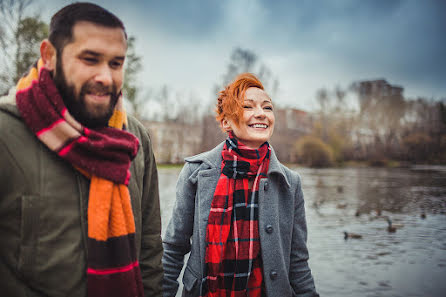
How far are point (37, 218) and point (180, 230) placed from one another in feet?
3.67

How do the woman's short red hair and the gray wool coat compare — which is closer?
the gray wool coat

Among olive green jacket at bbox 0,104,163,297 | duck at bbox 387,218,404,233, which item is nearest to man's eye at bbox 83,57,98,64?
olive green jacket at bbox 0,104,163,297

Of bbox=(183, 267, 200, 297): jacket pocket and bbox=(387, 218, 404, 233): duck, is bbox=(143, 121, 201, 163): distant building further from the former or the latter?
bbox=(183, 267, 200, 297): jacket pocket

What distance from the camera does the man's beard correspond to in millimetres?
1545

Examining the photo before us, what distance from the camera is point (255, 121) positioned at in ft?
8.15

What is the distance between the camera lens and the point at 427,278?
21.0 feet

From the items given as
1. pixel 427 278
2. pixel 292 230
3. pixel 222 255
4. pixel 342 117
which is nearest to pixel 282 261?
pixel 292 230

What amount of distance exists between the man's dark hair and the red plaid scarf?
1.26m

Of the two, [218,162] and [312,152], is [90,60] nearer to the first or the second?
[218,162]

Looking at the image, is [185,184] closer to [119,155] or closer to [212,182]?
[212,182]

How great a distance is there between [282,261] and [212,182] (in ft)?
2.28

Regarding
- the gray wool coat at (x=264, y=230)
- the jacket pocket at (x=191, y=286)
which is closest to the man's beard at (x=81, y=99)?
the gray wool coat at (x=264, y=230)

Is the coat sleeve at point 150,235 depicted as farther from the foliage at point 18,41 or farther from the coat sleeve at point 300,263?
the foliage at point 18,41

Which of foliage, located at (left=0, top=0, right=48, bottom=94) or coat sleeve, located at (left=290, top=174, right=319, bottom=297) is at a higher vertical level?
foliage, located at (left=0, top=0, right=48, bottom=94)
